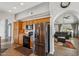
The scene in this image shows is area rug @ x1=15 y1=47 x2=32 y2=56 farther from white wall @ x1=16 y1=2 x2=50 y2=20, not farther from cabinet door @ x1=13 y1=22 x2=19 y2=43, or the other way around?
white wall @ x1=16 y1=2 x2=50 y2=20

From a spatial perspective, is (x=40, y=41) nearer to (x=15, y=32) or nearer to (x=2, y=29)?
(x=15, y=32)

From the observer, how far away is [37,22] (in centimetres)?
185

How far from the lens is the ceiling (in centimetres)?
183

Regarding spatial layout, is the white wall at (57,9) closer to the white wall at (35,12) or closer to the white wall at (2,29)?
the white wall at (35,12)

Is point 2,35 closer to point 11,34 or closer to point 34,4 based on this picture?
point 11,34

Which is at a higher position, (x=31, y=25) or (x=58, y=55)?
(x=31, y=25)

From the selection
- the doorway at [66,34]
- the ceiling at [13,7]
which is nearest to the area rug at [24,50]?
the doorway at [66,34]

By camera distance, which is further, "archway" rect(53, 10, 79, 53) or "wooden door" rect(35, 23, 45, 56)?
"wooden door" rect(35, 23, 45, 56)

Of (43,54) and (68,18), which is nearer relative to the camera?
(68,18)

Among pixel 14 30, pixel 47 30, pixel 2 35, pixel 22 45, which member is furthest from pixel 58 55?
pixel 2 35

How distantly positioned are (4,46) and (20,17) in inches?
23.3

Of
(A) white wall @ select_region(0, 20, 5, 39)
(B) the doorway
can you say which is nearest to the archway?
(B) the doorway

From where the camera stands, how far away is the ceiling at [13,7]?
1.83 meters

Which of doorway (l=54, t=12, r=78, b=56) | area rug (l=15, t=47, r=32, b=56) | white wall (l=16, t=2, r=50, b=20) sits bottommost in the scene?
area rug (l=15, t=47, r=32, b=56)
